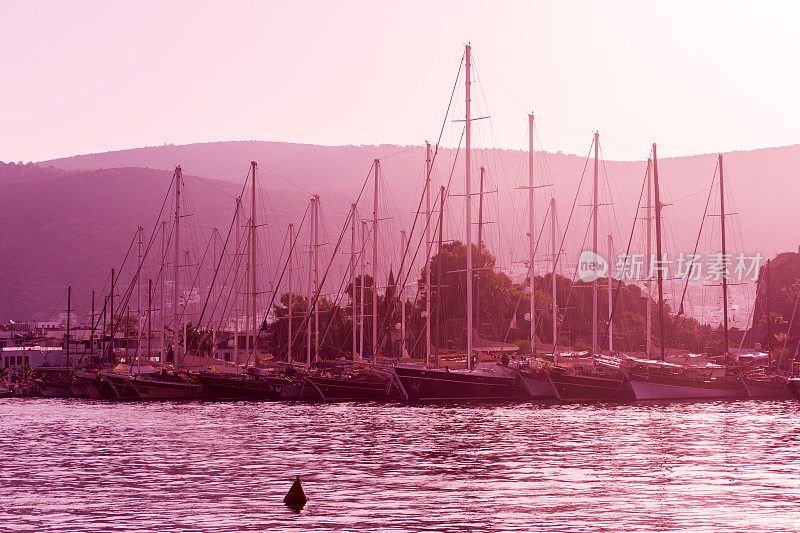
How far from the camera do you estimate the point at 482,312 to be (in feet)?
508

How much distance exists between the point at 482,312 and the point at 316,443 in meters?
104

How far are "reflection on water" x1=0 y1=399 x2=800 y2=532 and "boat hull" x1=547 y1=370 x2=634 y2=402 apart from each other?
40.4 ft

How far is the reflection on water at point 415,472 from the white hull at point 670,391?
11.9m

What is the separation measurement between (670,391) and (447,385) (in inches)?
659

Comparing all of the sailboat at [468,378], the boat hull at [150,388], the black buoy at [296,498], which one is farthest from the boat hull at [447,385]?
the black buoy at [296,498]

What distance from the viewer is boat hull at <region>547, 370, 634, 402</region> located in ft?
276

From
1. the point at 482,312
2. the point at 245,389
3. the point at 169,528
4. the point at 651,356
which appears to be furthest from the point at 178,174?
the point at 169,528

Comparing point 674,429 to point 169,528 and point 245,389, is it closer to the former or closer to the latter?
point 169,528

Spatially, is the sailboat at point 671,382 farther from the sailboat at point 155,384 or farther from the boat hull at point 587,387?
the sailboat at point 155,384

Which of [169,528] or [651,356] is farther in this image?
[651,356]

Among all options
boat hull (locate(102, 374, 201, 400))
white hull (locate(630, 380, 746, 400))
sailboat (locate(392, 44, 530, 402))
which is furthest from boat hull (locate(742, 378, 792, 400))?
boat hull (locate(102, 374, 201, 400))

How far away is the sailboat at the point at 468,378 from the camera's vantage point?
7856cm

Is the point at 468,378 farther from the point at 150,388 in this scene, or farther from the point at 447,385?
the point at 150,388

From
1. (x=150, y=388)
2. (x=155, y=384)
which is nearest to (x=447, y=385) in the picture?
(x=155, y=384)
